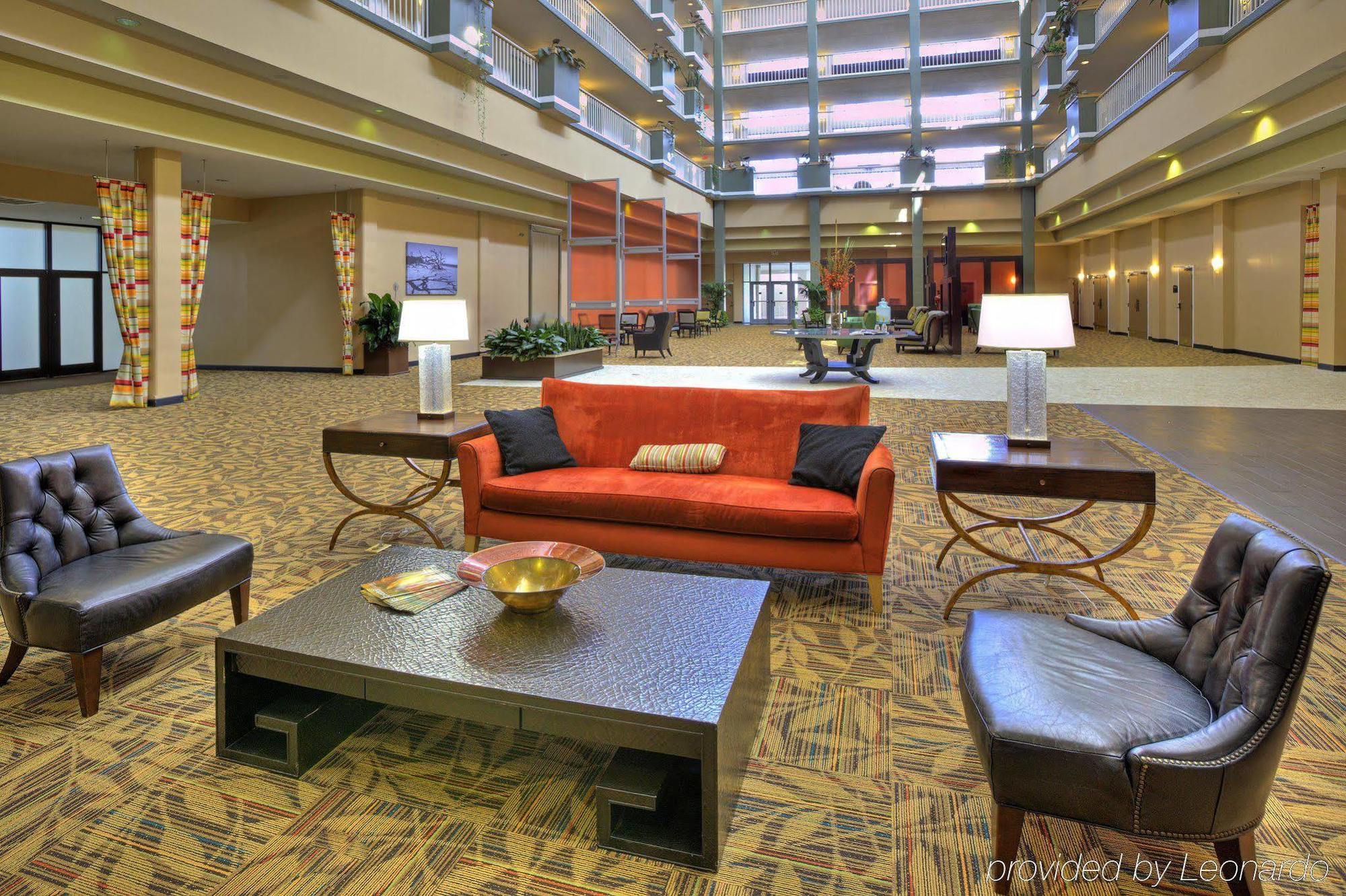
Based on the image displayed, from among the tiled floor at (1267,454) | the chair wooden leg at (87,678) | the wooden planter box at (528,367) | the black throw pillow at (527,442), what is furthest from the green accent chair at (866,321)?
the chair wooden leg at (87,678)

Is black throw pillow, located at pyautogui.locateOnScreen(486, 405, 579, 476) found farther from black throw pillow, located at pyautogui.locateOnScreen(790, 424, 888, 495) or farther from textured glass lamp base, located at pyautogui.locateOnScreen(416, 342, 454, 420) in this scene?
black throw pillow, located at pyautogui.locateOnScreen(790, 424, 888, 495)

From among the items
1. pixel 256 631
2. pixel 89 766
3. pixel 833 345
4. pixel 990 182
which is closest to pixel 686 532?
pixel 256 631

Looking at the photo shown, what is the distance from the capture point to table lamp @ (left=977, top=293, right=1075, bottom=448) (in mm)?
3350

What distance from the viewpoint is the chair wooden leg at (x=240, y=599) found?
3.06 metres

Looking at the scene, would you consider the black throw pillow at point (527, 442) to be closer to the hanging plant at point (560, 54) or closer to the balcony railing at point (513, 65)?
the balcony railing at point (513, 65)

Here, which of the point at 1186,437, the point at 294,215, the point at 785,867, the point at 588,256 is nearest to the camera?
the point at 785,867

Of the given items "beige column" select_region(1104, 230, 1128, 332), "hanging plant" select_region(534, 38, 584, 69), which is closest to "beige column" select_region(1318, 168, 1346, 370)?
"beige column" select_region(1104, 230, 1128, 332)

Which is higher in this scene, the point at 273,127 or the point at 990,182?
the point at 990,182

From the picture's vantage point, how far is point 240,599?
3074 mm

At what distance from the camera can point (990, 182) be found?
2391 cm

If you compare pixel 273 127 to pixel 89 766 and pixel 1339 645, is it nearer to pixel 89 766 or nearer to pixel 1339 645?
pixel 89 766

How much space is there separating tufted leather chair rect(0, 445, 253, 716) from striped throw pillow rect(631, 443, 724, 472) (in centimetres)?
176

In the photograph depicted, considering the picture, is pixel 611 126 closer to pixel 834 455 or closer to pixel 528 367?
pixel 528 367

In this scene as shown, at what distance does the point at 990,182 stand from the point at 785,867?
2530 centimetres
